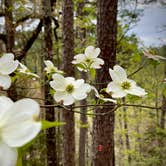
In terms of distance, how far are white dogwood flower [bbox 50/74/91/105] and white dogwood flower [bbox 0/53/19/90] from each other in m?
0.17

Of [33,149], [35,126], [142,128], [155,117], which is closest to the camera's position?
[35,126]

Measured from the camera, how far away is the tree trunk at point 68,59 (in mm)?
4016

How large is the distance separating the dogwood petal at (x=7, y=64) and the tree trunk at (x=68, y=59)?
336cm

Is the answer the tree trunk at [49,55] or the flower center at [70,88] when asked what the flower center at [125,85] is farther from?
the tree trunk at [49,55]

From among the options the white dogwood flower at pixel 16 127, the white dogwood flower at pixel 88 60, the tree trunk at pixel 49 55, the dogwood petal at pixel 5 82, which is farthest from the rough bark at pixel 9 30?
the white dogwood flower at pixel 16 127

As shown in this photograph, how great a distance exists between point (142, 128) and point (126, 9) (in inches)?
506

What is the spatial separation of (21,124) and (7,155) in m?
0.03

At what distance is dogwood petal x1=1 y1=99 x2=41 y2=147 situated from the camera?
331 mm

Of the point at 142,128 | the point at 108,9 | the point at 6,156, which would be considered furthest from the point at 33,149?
the point at 142,128

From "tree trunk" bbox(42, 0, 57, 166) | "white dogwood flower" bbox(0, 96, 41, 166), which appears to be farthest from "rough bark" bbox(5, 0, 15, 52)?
"white dogwood flower" bbox(0, 96, 41, 166)

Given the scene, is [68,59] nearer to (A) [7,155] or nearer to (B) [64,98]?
(B) [64,98]

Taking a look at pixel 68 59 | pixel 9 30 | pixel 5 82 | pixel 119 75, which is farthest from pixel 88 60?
pixel 9 30

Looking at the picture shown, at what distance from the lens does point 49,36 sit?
5.20 m

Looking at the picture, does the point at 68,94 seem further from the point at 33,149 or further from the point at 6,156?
the point at 33,149
